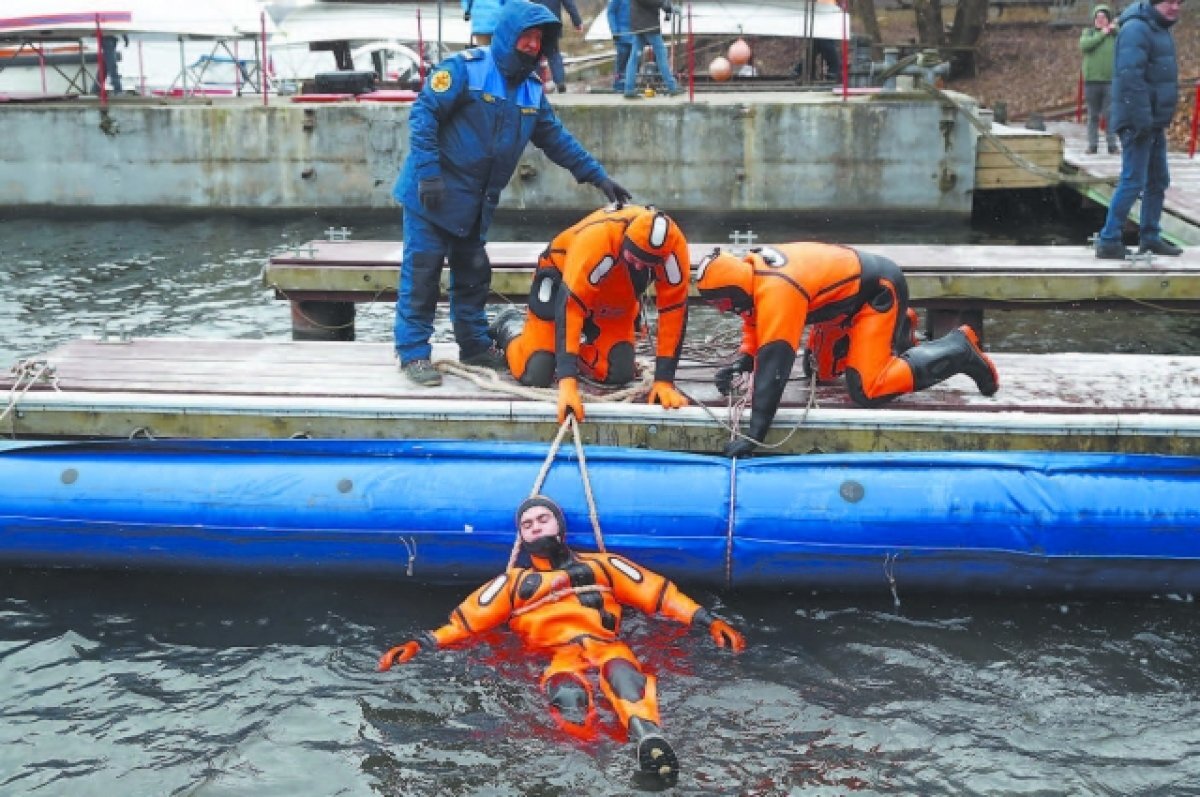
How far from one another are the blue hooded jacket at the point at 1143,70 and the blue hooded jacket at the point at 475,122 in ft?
14.1

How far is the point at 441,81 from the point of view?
699 centimetres

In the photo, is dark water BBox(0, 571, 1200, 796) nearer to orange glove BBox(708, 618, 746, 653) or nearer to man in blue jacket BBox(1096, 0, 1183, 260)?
orange glove BBox(708, 618, 746, 653)

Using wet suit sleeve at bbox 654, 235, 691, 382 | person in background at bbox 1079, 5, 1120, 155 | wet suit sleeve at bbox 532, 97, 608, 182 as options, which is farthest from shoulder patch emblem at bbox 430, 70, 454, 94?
person in background at bbox 1079, 5, 1120, 155

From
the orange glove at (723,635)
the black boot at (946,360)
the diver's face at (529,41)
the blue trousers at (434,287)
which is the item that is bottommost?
the orange glove at (723,635)

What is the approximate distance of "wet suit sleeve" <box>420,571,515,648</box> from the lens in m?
5.95

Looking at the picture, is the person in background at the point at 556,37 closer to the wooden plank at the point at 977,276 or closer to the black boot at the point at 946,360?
the wooden plank at the point at 977,276

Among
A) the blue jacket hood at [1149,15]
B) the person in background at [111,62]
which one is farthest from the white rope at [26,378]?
the person in background at [111,62]

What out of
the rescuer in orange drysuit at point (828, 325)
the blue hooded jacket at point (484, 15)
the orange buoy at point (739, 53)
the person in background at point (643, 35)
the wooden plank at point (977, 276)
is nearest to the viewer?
the rescuer in orange drysuit at point (828, 325)

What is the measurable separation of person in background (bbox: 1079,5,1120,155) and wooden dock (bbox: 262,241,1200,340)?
23.6ft

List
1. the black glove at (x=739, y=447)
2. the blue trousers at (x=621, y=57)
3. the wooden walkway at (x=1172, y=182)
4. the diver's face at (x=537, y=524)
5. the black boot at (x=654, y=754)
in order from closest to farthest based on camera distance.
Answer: the black boot at (x=654, y=754), the diver's face at (x=537, y=524), the black glove at (x=739, y=447), the wooden walkway at (x=1172, y=182), the blue trousers at (x=621, y=57)

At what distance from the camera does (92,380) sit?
26.0 ft

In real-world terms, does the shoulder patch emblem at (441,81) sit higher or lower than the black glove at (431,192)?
higher

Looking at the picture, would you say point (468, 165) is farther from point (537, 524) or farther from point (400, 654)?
point (400, 654)

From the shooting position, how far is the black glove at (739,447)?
22.5 ft
